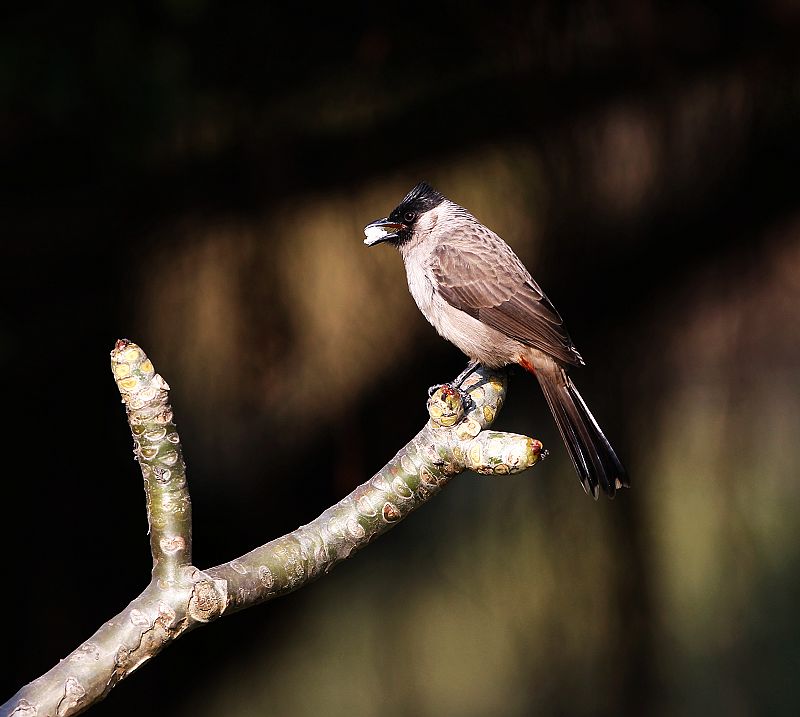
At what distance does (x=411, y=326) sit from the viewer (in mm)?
3594

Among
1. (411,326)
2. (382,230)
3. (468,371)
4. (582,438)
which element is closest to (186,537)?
(582,438)

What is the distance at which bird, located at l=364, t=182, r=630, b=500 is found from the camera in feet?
8.79

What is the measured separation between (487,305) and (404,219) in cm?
37

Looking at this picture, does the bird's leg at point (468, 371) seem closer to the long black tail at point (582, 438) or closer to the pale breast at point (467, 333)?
the pale breast at point (467, 333)

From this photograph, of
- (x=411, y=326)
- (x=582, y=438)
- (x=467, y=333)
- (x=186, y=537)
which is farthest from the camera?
(x=411, y=326)

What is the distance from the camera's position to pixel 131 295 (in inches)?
135

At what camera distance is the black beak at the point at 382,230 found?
290 cm

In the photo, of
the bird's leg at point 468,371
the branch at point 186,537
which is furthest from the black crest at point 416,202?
the branch at point 186,537

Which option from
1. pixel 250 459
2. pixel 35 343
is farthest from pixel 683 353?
pixel 35 343

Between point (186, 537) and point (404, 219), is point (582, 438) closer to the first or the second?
point (404, 219)

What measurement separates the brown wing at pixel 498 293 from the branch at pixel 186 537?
900mm

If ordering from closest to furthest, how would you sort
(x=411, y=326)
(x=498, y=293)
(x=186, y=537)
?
(x=186, y=537), (x=498, y=293), (x=411, y=326)

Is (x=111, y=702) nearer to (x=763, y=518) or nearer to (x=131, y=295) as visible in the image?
(x=131, y=295)

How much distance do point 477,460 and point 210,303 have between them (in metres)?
1.97
